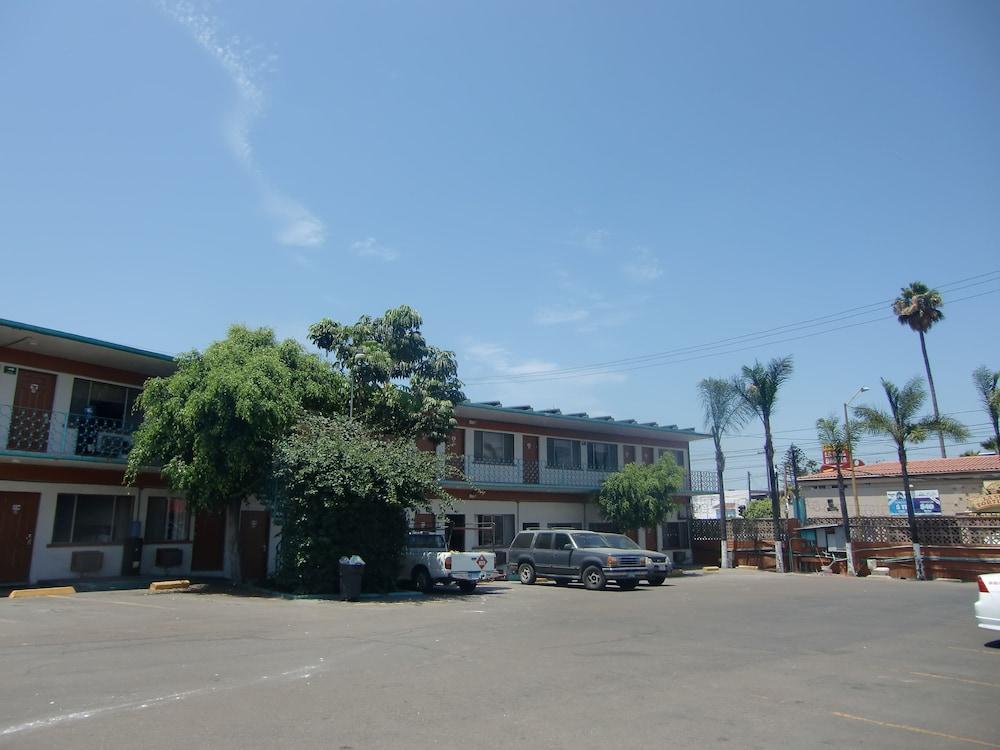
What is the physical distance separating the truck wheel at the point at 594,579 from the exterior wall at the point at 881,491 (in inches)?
1061

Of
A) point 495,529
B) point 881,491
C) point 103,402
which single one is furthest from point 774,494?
point 103,402

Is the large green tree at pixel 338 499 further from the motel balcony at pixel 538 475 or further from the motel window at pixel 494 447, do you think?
the motel window at pixel 494 447

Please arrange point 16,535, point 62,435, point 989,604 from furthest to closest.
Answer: point 62,435 → point 16,535 → point 989,604

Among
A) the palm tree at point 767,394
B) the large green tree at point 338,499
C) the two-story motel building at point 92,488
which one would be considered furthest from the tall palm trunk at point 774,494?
the large green tree at point 338,499

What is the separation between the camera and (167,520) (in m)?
24.0

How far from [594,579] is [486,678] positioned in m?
14.7

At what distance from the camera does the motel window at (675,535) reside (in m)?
38.4

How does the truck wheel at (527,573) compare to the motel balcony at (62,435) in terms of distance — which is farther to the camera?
the truck wheel at (527,573)

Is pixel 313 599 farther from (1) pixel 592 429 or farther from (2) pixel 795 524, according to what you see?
(2) pixel 795 524

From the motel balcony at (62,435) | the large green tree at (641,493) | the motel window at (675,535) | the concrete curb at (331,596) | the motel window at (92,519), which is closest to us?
the concrete curb at (331,596)

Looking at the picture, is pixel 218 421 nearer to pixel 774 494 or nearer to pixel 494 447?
pixel 494 447

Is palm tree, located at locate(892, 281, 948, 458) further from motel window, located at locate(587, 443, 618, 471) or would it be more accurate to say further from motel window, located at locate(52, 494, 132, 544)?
motel window, located at locate(52, 494, 132, 544)

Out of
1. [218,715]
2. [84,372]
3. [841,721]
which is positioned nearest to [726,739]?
[841,721]

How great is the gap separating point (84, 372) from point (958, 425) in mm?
33701
